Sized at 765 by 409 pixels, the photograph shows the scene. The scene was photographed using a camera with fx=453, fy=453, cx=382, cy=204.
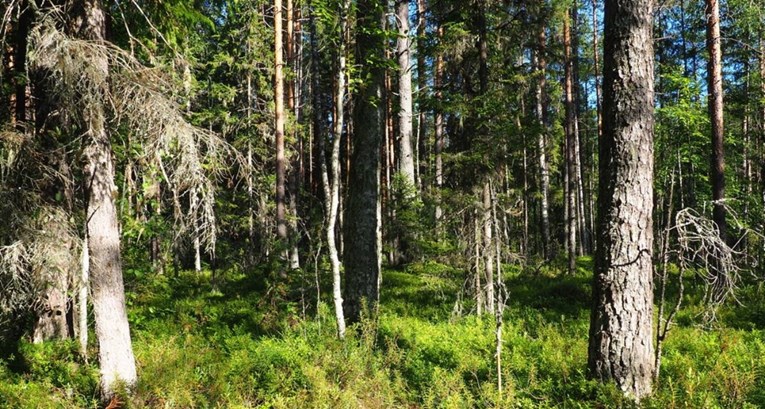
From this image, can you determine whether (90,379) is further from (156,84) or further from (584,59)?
(584,59)

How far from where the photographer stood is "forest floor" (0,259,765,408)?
16.5ft

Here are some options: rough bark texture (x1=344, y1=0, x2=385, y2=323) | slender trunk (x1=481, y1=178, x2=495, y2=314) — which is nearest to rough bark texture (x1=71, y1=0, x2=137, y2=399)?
rough bark texture (x1=344, y1=0, x2=385, y2=323)

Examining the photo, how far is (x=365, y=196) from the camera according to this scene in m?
7.54

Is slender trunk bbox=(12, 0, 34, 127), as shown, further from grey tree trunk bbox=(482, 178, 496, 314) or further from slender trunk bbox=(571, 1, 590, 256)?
slender trunk bbox=(571, 1, 590, 256)

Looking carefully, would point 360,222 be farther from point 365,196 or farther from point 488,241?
point 488,241

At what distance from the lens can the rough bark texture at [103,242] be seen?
17.1 feet

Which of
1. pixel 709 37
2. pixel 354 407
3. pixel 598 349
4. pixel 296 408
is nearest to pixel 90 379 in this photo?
pixel 296 408

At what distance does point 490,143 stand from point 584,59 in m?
20.9

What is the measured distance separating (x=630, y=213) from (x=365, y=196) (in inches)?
161

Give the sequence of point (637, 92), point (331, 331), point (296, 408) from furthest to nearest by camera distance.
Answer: point (331, 331) < point (296, 408) < point (637, 92)

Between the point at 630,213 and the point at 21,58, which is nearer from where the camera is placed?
the point at 630,213

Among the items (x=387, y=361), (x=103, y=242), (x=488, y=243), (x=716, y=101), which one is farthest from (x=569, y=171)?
(x=103, y=242)

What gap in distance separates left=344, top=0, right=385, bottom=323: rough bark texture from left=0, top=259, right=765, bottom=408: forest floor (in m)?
0.75

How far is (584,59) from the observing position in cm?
2564
